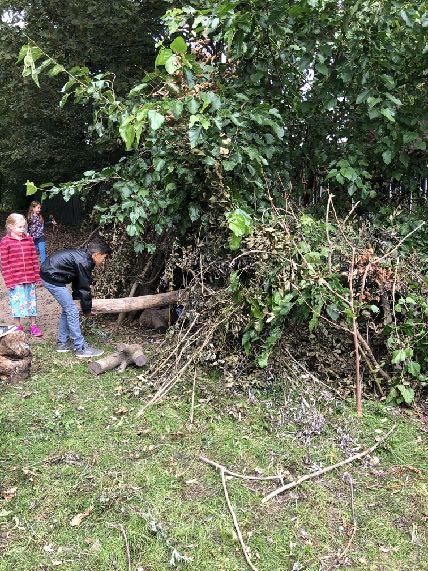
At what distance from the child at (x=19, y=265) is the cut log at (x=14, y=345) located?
1.12 meters

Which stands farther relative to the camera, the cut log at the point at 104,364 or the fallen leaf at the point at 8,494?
the cut log at the point at 104,364

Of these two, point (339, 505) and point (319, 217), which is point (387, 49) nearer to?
point (319, 217)

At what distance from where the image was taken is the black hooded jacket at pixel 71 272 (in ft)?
15.5

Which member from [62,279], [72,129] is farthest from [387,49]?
[72,129]

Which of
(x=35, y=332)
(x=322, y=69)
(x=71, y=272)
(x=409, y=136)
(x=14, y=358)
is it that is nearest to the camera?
(x=322, y=69)

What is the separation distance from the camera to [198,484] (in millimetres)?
2840

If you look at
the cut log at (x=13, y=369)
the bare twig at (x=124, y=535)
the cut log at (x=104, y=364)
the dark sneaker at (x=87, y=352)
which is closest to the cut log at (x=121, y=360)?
the cut log at (x=104, y=364)

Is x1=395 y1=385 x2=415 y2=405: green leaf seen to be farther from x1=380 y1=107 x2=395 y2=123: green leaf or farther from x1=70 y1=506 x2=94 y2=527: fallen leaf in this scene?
x1=70 y1=506 x2=94 y2=527: fallen leaf

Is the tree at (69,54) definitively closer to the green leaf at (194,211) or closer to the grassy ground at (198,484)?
the green leaf at (194,211)

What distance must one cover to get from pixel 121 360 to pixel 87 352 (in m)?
0.54

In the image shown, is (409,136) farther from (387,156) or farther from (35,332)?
(35,332)

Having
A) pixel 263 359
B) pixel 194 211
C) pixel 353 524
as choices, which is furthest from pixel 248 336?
pixel 353 524

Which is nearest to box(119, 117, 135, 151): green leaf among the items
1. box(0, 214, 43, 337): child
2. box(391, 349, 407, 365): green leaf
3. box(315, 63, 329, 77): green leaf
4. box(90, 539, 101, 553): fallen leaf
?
box(315, 63, 329, 77): green leaf

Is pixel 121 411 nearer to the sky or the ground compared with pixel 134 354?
nearer to the ground
